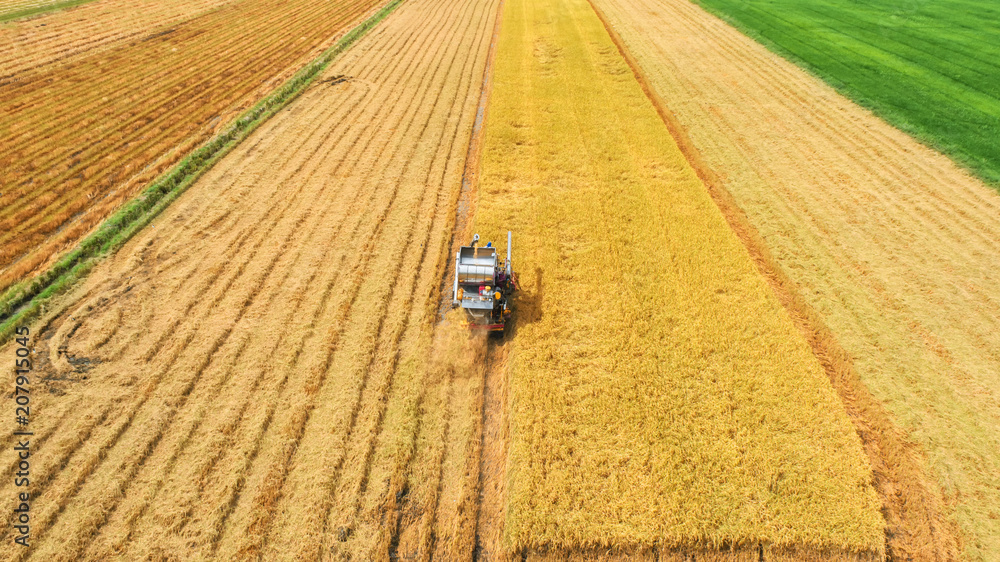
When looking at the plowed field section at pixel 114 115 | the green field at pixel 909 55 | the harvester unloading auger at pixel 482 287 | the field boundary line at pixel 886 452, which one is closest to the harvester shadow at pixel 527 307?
the harvester unloading auger at pixel 482 287

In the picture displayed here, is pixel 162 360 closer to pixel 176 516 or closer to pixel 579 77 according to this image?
pixel 176 516

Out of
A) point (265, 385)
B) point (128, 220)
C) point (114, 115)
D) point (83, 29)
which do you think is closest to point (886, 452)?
point (265, 385)

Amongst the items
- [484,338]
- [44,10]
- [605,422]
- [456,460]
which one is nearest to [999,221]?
[605,422]

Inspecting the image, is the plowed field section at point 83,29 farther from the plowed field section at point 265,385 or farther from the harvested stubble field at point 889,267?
the harvested stubble field at point 889,267

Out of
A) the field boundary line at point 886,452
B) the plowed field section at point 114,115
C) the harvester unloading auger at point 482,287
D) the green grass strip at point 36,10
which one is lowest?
the field boundary line at point 886,452

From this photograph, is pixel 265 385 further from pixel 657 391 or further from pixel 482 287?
pixel 657 391

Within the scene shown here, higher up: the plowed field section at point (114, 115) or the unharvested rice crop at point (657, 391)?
the plowed field section at point (114, 115)
